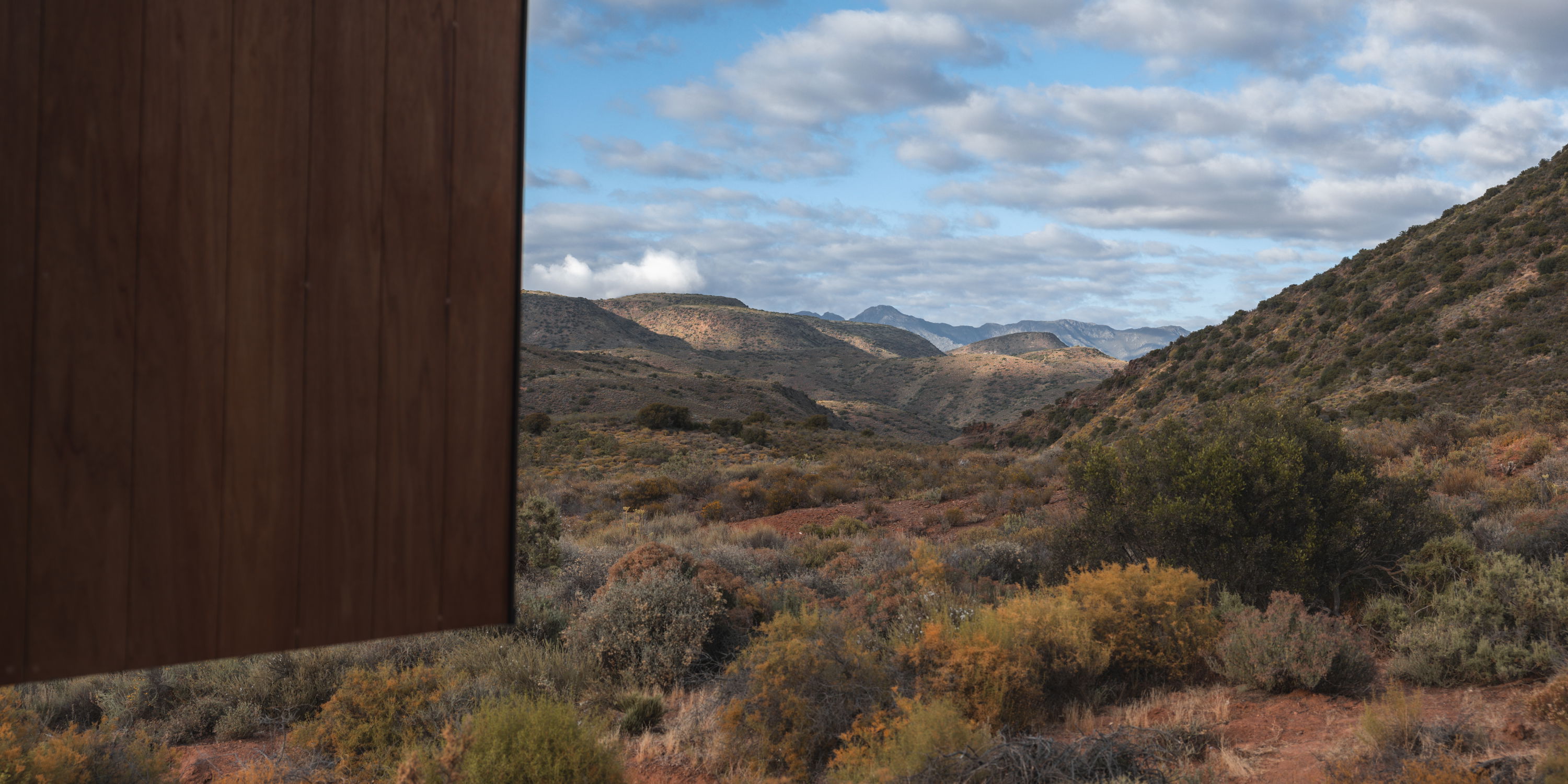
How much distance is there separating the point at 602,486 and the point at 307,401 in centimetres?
1664

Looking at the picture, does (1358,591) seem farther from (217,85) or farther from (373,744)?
(217,85)

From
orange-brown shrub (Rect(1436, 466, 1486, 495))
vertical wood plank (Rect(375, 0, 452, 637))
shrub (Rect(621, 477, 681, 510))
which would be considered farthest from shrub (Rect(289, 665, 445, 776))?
orange-brown shrub (Rect(1436, 466, 1486, 495))

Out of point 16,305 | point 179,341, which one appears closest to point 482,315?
point 179,341

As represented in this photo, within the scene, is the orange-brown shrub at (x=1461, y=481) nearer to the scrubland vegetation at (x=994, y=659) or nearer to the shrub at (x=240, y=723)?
the scrubland vegetation at (x=994, y=659)

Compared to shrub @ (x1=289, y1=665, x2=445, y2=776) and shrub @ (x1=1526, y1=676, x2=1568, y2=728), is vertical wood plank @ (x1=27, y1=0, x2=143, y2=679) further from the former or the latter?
shrub @ (x1=1526, y1=676, x2=1568, y2=728)

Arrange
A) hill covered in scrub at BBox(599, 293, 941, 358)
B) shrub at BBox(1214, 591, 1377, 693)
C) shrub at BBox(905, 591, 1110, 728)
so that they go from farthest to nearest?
hill covered in scrub at BBox(599, 293, 941, 358), shrub at BBox(1214, 591, 1377, 693), shrub at BBox(905, 591, 1110, 728)

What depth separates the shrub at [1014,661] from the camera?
4887mm

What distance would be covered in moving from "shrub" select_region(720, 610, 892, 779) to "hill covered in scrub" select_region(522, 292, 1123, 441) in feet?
111

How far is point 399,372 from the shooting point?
2.27 meters

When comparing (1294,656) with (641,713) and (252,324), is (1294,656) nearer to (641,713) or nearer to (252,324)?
(641,713)

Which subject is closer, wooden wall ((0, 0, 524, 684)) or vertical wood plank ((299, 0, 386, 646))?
wooden wall ((0, 0, 524, 684))

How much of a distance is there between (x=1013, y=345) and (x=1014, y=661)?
123021 millimetres

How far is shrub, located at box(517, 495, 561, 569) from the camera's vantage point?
31.9ft

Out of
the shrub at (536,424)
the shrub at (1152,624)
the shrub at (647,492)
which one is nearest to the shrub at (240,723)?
the shrub at (1152,624)
